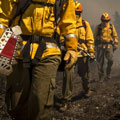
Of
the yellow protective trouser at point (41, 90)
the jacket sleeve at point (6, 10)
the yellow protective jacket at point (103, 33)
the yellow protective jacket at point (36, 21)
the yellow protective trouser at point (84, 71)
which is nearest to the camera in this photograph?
the yellow protective trouser at point (41, 90)

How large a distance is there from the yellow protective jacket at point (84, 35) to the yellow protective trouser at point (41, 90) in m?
4.06

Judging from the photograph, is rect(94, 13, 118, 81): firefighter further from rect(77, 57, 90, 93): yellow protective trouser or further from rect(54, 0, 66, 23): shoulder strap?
rect(54, 0, 66, 23): shoulder strap

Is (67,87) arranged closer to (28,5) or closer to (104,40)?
(28,5)

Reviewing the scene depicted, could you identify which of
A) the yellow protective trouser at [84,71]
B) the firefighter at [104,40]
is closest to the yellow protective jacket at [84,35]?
the yellow protective trouser at [84,71]

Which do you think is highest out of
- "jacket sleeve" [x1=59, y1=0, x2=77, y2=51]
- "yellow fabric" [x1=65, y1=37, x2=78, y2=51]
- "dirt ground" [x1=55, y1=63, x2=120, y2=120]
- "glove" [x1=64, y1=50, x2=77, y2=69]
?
"jacket sleeve" [x1=59, y1=0, x2=77, y2=51]

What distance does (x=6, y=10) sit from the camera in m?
2.99

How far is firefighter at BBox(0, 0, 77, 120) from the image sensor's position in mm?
2703

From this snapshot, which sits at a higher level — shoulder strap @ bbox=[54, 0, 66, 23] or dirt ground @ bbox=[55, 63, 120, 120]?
shoulder strap @ bbox=[54, 0, 66, 23]

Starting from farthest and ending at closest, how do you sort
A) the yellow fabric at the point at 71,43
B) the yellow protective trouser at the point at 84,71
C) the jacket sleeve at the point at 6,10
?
the yellow protective trouser at the point at 84,71 < the yellow fabric at the point at 71,43 < the jacket sleeve at the point at 6,10

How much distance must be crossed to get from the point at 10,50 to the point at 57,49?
807mm

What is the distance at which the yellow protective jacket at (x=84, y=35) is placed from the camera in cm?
681

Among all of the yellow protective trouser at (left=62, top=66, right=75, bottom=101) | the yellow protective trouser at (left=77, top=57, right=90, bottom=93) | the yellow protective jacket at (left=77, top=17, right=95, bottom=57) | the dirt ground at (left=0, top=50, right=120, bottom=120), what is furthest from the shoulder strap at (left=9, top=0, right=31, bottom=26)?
the yellow protective trouser at (left=77, top=57, right=90, bottom=93)

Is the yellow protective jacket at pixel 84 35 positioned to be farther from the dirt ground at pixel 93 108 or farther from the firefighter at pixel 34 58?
the firefighter at pixel 34 58

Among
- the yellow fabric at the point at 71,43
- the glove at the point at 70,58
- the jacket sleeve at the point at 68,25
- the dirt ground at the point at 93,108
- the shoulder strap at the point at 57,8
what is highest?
the shoulder strap at the point at 57,8
